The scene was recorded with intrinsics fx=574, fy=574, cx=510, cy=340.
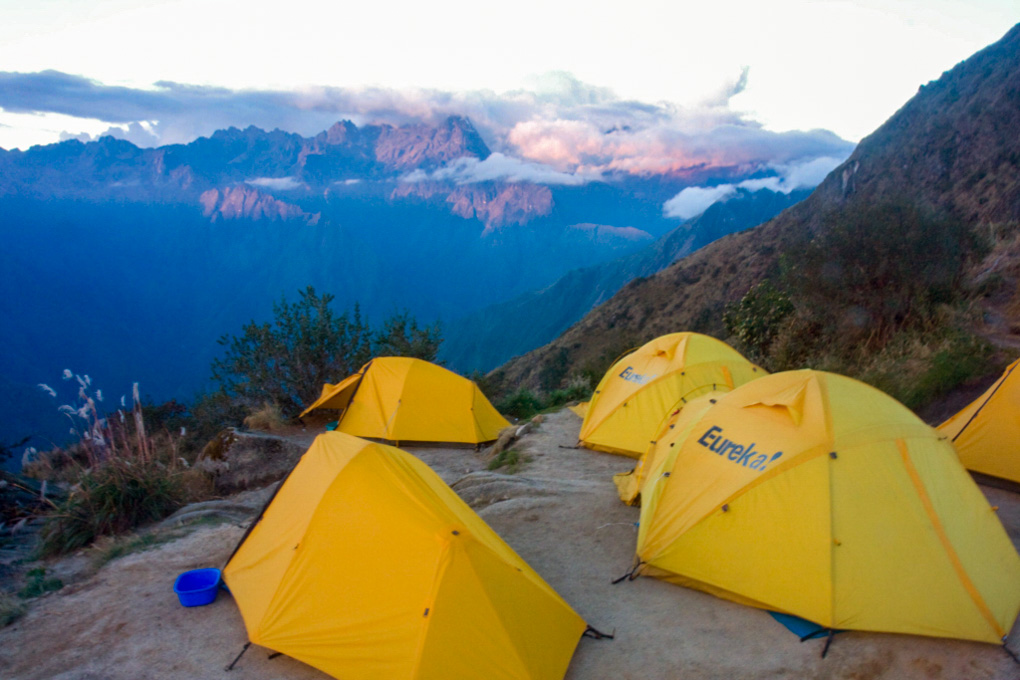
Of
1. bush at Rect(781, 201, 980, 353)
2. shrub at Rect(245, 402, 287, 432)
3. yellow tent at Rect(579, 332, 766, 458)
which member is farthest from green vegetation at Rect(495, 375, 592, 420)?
bush at Rect(781, 201, 980, 353)

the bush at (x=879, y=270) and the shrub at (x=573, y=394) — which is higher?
the bush at (x=879, y=270)

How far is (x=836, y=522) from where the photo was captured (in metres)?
4.94

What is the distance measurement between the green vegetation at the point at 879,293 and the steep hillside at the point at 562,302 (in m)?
124

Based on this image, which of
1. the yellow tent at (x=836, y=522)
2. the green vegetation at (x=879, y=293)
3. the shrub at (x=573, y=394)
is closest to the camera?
the yellow tent at (x=836, y=522)

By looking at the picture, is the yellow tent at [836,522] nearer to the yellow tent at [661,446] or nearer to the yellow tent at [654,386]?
the yellow tent at [661,446]

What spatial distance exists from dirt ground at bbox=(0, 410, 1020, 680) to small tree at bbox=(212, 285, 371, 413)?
9208mm

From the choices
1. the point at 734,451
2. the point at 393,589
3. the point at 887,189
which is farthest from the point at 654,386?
the point at 887,189

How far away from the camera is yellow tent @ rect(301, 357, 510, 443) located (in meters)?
12.3

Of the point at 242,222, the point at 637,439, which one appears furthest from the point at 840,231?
the point at 242,222

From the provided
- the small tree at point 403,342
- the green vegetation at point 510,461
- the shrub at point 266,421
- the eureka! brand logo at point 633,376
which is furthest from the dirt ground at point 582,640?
the small tree at point 403,342

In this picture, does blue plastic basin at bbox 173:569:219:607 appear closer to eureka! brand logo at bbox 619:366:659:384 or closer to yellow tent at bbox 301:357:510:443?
yellow tent at bbox 301:357:510:443

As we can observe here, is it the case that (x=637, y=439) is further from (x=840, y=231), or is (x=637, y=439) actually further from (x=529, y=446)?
(x=840, y=231)

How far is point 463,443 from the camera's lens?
12477 millimetres

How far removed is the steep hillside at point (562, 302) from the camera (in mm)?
148125
